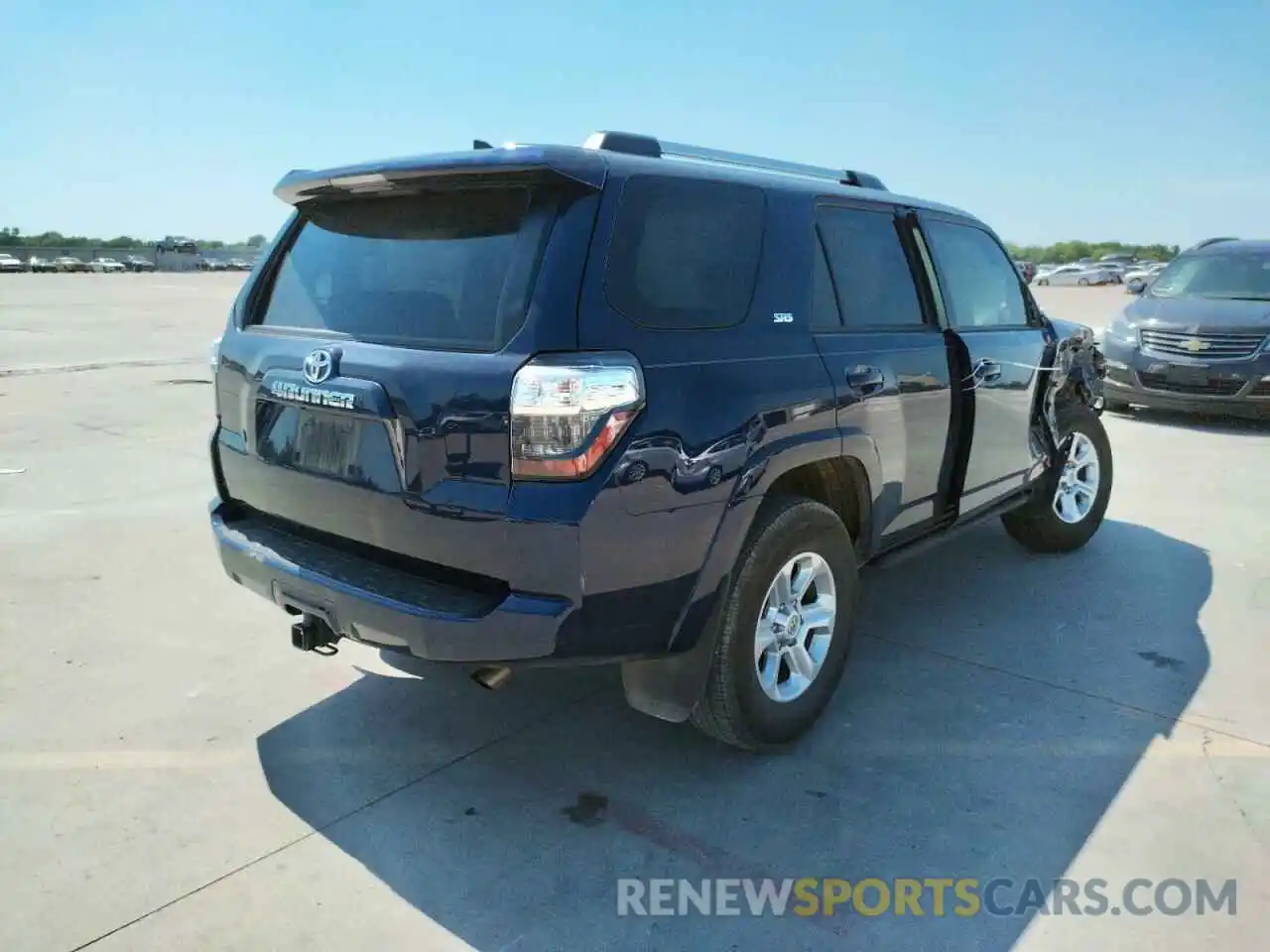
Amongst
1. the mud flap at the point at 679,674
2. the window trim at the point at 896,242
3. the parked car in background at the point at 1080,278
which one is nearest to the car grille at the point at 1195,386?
the window trim at the point at 896,242

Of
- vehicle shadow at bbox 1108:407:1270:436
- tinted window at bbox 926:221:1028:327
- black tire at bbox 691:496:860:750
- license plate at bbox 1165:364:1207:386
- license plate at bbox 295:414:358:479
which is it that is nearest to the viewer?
license plate at bbox 295:414:358:479

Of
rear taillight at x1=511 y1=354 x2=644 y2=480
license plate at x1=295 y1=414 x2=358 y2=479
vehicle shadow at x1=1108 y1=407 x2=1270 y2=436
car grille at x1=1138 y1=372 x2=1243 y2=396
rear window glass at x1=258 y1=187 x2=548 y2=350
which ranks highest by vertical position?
rear window glass at x1=258 y1=187 x2=548 y2=350

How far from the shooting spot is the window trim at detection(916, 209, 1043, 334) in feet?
13.8

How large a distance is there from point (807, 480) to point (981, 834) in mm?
1262

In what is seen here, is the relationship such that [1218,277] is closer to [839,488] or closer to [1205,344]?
[1205,344]

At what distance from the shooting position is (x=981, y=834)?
2855mm

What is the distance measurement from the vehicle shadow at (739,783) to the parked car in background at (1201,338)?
5911 mm

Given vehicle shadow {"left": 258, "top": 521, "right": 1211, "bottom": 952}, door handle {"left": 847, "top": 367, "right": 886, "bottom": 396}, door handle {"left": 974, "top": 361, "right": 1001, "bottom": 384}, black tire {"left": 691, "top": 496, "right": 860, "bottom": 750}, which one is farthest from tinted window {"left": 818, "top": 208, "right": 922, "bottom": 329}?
vehicle shadow {"left": 258, "top": 521, "right": 1211, "bottom": 952}

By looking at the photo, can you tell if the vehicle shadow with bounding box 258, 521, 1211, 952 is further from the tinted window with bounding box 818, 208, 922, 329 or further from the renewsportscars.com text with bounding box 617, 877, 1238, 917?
the tinted window with bounding box 818, 208, 922, 329

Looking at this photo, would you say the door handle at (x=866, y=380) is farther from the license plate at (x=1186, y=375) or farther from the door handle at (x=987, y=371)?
the license plate at (x=1186, y=375)

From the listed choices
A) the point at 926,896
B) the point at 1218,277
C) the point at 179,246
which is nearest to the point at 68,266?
the point at 179,246

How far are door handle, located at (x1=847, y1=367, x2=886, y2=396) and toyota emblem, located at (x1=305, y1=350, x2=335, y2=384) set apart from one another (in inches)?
68.5

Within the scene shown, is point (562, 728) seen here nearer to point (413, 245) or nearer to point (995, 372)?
point (413, 245)

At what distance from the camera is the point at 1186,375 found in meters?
9.44
